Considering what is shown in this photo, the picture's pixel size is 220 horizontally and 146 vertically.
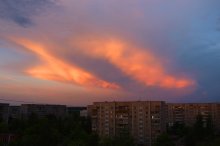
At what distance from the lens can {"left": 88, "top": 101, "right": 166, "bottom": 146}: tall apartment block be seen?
188ft

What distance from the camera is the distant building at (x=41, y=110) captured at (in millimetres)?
90688

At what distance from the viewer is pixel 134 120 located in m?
58.8

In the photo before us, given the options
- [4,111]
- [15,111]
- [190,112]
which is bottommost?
[4,111]

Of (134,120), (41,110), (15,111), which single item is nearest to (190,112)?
(134,120)

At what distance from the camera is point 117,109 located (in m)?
60.7

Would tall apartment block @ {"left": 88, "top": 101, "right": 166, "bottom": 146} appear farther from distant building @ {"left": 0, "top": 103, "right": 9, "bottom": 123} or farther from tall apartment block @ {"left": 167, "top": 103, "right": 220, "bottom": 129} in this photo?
distant building @ {"left": 0, "top": 103, "right": 9, "bottom": 123}

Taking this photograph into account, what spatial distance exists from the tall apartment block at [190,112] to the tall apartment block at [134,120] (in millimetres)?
19950

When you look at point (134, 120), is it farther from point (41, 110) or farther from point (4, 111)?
point (41, 110)

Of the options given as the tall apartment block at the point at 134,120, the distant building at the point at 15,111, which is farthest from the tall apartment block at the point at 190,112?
the distant building at the point at 15,111

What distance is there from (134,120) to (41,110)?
3959cm

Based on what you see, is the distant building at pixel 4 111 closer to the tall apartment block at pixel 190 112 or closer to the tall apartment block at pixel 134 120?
the tall apartment block at pixel 134 120

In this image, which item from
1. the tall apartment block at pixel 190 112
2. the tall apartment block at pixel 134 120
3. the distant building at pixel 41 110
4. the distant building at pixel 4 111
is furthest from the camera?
the distant building at pixel 41 110

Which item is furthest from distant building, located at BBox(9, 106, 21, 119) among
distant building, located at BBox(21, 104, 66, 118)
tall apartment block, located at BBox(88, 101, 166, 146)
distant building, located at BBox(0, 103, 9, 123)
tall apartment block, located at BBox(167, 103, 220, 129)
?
tall apartment block, located at BBox(167, 103, 220, 129)

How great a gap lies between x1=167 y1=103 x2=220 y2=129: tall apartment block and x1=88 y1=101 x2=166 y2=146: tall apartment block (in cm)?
1995
